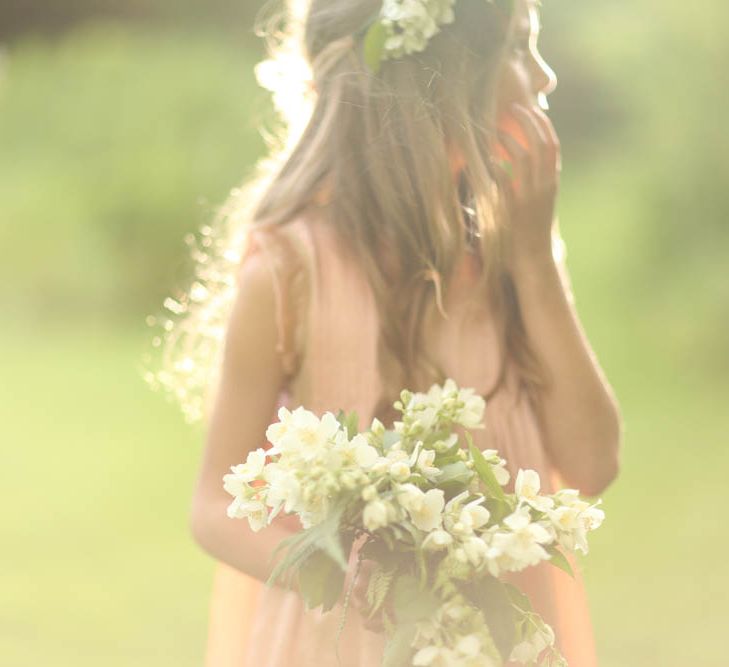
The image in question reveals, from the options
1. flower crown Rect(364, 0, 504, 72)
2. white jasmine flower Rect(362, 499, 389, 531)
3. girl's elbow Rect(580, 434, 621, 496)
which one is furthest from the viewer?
girl's elbow Rect(580, 434, 621, 496)

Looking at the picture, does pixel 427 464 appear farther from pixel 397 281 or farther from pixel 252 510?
pixel 397 281

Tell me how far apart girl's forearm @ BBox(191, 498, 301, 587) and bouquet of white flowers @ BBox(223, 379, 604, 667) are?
133mm

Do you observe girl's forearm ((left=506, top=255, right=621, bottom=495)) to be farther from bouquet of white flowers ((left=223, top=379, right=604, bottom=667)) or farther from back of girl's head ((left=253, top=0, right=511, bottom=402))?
bouquet of white flowers ((left=223, top=379, right=604, bottom=667))

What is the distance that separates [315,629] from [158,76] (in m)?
2.29

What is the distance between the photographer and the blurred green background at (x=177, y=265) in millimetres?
2693

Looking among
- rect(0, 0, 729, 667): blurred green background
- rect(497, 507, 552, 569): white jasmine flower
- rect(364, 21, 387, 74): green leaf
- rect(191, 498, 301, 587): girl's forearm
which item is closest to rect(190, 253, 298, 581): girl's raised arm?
rect(191, 498, 301, 587): girl's forearm

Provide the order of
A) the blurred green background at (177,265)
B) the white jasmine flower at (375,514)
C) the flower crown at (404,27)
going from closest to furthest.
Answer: the white jasmine flower at (375,514) < the flower crown at (404,27) < the blurred green background at (177,265)

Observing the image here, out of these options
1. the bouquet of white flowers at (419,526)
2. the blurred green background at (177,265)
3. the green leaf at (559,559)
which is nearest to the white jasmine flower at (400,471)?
the bouquet of white flowers at (419,526)

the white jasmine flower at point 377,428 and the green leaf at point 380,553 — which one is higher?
the white jasmine flower at point 377,428

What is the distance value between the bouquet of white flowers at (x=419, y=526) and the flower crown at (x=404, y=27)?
0.82ft

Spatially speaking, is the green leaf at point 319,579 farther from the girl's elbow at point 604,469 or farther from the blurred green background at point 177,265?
the blurred green background at point 177,265

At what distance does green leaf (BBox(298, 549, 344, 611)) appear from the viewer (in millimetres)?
695

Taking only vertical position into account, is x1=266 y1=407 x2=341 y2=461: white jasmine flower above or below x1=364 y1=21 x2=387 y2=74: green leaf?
below

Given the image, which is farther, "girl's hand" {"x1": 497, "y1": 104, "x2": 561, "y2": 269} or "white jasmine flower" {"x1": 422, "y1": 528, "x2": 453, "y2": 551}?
"girl's hand" {"x1": 497, "y1": 104, "x2": 561, "y2": 269}
